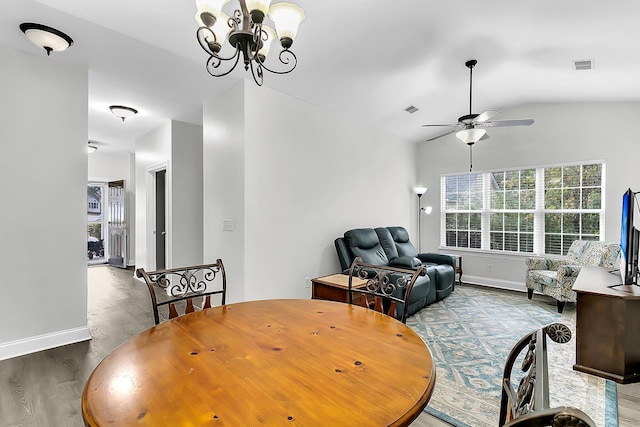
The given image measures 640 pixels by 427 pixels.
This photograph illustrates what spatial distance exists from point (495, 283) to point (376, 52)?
4352mm

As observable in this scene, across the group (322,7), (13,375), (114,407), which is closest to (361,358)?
(114,407)

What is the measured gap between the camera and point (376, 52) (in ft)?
10.6

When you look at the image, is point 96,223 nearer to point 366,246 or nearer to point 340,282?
point 366,246

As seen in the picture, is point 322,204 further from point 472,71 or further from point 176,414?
point 176,414

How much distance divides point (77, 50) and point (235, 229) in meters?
2.16

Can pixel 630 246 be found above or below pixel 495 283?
above

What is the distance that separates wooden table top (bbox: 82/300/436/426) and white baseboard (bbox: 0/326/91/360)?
2.45 metres

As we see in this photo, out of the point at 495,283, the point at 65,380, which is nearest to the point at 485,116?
the point at 495,283

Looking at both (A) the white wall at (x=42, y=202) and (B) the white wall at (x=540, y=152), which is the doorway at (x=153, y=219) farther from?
(B) the white wall at (x=540, y=152)

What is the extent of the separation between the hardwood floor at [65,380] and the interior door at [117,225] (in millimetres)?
3720

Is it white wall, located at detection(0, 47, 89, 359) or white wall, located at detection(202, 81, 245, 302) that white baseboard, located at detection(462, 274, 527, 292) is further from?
white wall, located at detection(0, 47, 89, 359)

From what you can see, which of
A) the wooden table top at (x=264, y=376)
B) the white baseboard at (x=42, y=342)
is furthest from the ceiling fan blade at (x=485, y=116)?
the white baseboard at (x=42, y=342)

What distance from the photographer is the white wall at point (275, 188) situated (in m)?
3.38

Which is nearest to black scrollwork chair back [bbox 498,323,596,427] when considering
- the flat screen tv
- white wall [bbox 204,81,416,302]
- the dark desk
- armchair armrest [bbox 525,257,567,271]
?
the dark desk
